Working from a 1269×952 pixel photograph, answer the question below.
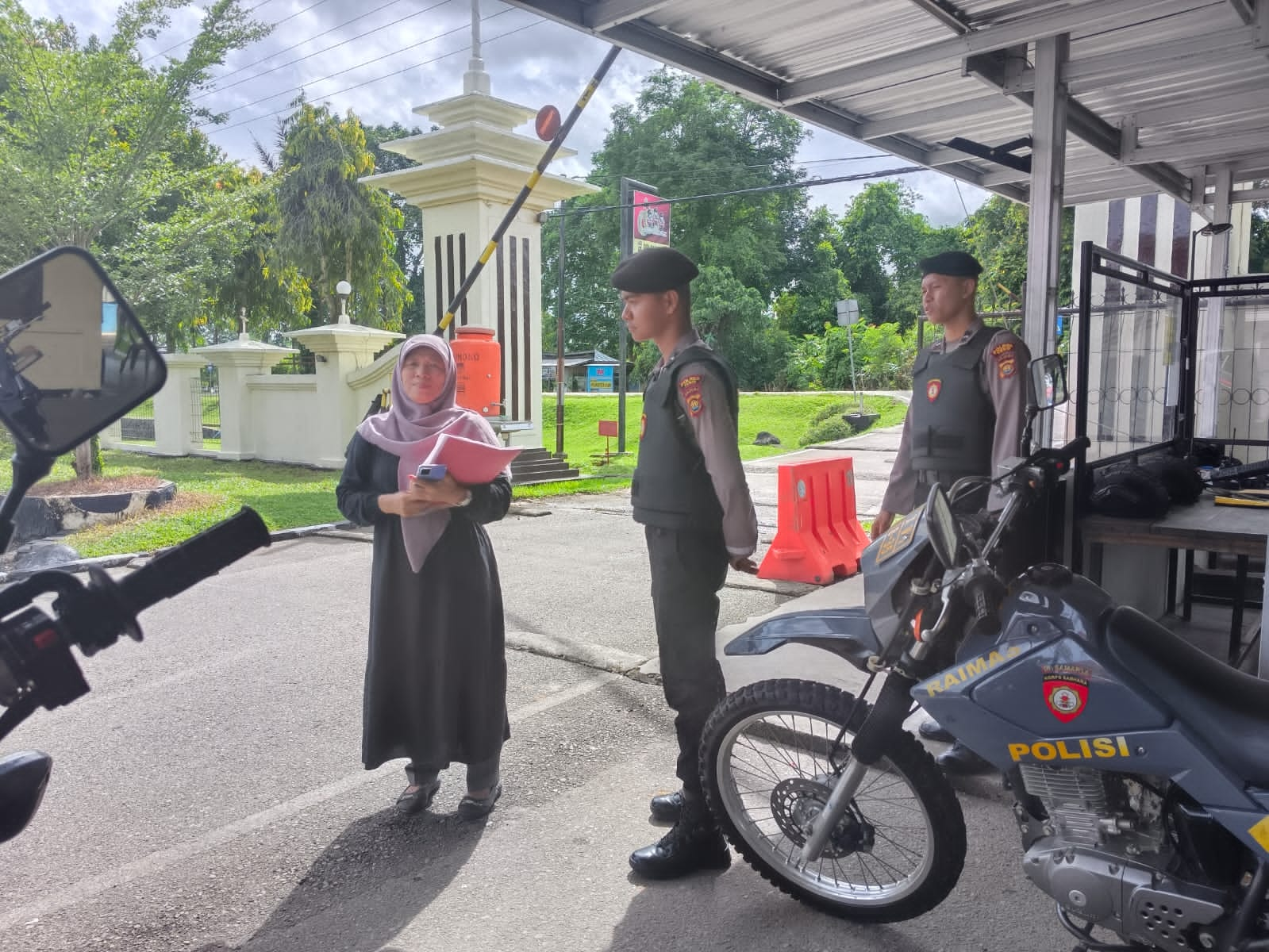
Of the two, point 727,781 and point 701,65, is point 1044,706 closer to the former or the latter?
point 727,781

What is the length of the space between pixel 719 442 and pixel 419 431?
110cm

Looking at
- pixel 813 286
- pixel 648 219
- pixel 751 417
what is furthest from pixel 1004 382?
pixel 813 286

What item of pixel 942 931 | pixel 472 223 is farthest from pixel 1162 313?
pixel 472 223

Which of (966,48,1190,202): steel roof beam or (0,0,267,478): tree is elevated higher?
(0,0,267,478): tree

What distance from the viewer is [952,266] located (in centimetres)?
380

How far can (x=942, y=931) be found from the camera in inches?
102

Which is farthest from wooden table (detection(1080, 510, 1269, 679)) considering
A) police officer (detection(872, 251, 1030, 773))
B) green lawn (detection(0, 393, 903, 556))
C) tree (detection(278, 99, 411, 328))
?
tree (detection(278, 99, 411, 328))

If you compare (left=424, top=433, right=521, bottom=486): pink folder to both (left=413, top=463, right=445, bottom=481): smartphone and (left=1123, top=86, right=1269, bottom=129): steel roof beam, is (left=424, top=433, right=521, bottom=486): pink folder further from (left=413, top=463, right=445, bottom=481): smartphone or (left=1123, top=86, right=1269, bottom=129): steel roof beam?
(left=1123, top=86, right=1269, bottom=129): steel roof beam

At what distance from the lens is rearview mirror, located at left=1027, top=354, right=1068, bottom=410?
2483 millimetres

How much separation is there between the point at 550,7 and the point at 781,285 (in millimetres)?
46900

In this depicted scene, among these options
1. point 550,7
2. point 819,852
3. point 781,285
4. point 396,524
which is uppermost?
point 781,285

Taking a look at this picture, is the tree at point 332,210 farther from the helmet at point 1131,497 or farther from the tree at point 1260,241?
the helmet at point 1131,497

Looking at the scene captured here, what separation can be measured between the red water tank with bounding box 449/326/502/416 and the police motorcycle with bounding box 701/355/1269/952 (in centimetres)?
760

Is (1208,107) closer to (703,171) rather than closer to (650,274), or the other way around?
(650,274)
